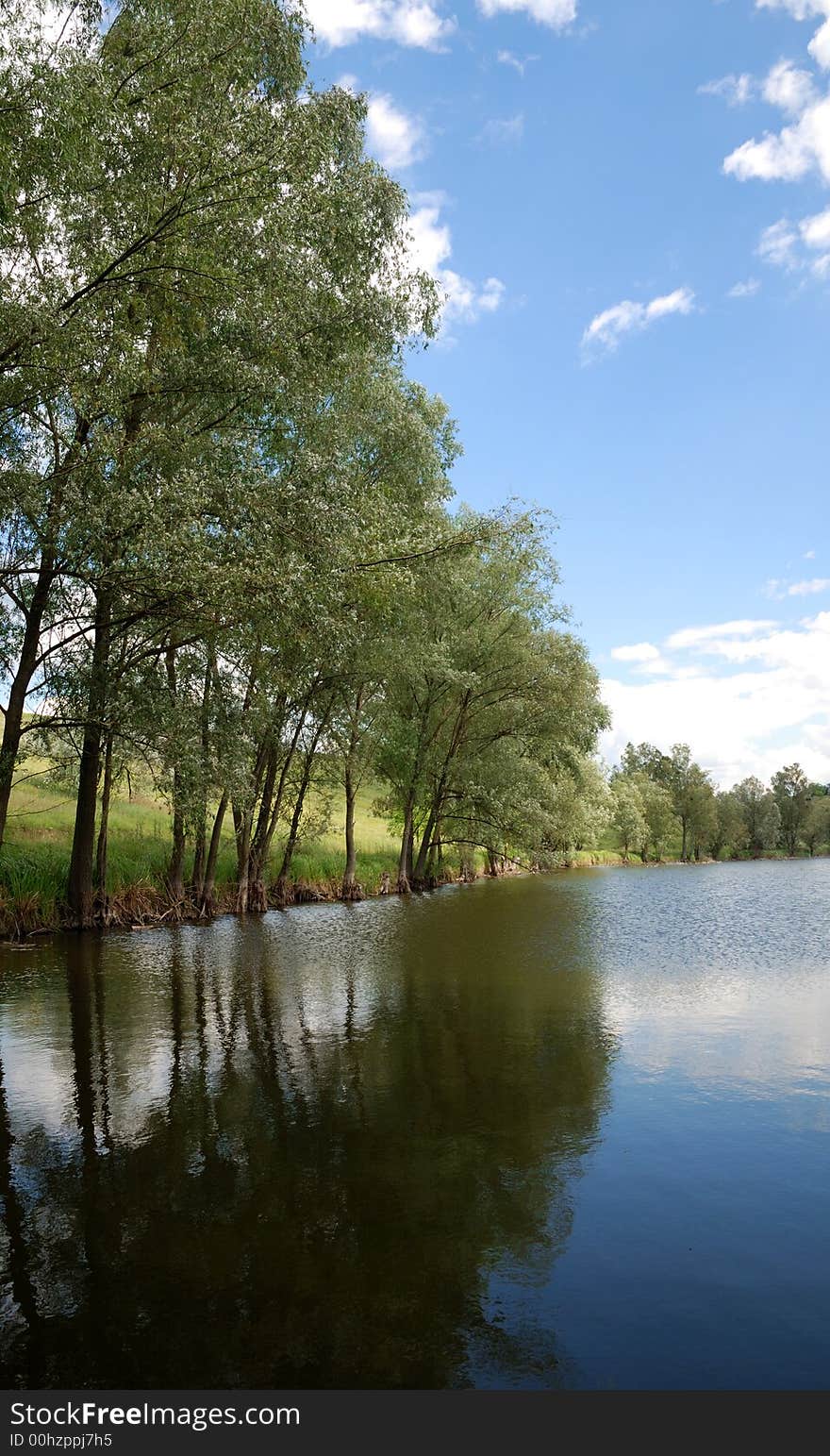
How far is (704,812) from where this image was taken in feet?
370

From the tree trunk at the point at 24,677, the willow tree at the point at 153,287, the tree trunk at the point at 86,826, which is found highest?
the willow tree at the point at 153,287

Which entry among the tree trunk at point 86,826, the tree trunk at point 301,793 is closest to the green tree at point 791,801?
the tree trunk at point 301,793

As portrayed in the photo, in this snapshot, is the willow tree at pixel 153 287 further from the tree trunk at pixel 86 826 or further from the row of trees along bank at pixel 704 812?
the row of trees along bank at pixel 704 812

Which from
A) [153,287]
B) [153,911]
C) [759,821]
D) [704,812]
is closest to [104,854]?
[153,911]

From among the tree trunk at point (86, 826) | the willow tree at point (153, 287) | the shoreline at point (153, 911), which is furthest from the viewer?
the shoreline at point (153, 911)

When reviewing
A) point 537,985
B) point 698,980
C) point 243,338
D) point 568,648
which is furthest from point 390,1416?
point 568,648

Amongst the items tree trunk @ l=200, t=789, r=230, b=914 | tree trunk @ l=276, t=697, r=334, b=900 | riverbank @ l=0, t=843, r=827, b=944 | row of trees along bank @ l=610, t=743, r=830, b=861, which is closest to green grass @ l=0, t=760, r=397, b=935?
riverbank @ l=0, t=843, r=827, b=944

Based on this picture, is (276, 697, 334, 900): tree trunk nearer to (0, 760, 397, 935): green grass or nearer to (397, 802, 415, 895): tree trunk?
(0, 760, 397, 935): green grass

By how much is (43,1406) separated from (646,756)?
13631 cm

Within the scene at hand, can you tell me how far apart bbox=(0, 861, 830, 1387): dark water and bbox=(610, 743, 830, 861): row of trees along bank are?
265 ft

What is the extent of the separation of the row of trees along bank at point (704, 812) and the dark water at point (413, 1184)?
80.9m

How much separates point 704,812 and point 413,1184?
11258 cm

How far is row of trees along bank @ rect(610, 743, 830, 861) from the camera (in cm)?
10650

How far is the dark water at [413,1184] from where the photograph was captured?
187 inches
